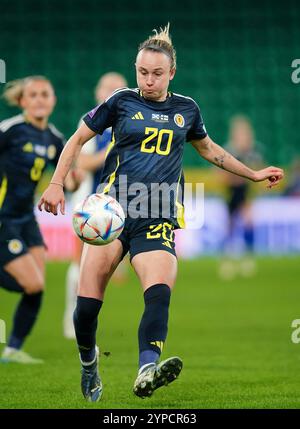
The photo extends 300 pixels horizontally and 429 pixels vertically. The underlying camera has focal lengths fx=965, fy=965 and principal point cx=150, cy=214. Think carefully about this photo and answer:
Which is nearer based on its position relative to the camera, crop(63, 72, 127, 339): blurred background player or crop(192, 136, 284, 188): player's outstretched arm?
crop(192, 136, 284, 188): player's outstretched arm

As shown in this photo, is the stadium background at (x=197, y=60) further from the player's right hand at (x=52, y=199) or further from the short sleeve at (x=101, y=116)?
the player's right hand at (x=52, y=199)

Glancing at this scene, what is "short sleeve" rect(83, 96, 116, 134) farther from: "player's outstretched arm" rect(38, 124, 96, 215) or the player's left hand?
the player's left hand

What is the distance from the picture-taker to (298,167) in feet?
68.4

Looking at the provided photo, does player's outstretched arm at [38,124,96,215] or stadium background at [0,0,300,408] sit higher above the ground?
player's outstretched arm at [38,124,96,215]

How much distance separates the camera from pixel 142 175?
5555 mm

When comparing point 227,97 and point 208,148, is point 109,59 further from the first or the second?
point 208,148

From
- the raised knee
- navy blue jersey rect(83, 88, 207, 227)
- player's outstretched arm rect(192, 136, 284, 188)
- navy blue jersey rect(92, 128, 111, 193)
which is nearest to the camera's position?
navy blue jersey rect(83, 88, 207, 227)

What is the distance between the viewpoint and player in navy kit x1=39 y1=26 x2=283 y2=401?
5.46 m

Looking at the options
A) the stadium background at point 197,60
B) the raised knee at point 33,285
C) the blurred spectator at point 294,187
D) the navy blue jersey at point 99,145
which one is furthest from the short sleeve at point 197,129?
the blurred spectator at point 294,187

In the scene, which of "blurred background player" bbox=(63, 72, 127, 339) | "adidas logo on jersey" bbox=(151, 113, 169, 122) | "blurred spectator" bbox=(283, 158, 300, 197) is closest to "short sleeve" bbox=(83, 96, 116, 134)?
"adidas logo on jersey" bbox=(151, 113, 169, 122)

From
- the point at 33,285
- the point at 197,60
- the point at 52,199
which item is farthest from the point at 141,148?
the point at 197,60

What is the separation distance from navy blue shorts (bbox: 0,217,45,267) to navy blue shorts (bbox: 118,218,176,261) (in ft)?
8.41

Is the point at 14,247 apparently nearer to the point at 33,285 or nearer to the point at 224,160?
the point at 33,285

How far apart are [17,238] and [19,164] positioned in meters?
0.64
